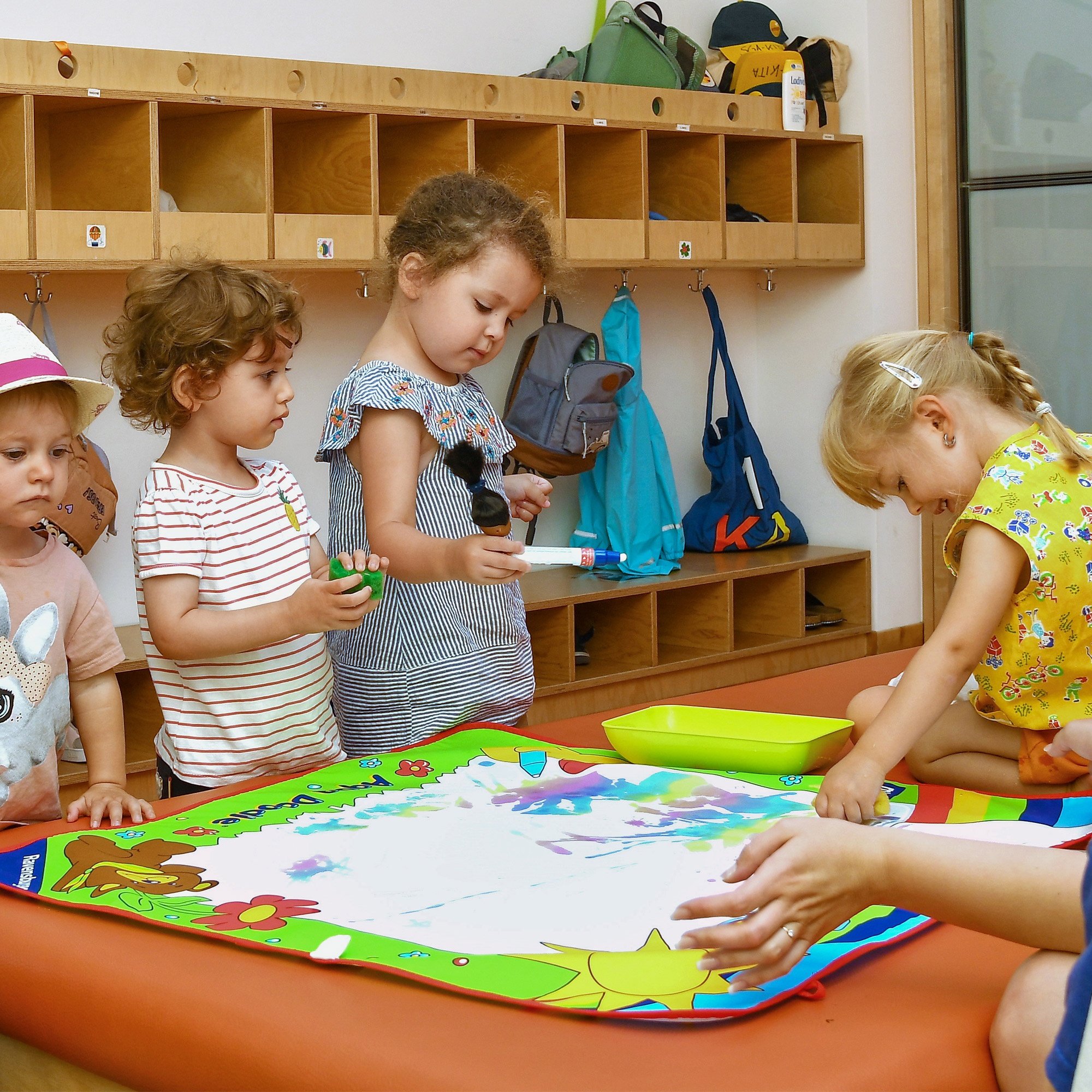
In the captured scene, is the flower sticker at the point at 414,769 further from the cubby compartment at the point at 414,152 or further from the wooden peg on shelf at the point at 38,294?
the cubby compartment at the point at 414,152

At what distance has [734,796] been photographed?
1.37 m

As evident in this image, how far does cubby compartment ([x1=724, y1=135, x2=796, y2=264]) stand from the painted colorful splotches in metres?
2.39

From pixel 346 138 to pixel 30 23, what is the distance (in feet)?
2.26

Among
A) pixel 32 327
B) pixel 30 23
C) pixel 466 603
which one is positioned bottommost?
pixel 466 603

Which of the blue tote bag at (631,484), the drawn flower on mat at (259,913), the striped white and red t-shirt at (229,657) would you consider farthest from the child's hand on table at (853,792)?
the blue tote bag at (631,484)

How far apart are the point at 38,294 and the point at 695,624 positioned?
1.94 m

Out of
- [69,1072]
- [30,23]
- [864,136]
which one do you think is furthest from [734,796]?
[864,136]

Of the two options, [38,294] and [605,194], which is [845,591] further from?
[38,294]

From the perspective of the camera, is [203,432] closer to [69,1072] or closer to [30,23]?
[69,1072]

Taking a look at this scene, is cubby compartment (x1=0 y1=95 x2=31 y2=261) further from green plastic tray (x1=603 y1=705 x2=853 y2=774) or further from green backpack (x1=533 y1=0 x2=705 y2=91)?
green plastic tray (x1=603 y1=705 x2=853 y2=774)

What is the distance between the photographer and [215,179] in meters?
2.76

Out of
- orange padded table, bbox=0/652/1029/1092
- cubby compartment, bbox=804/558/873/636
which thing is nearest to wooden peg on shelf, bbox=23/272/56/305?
A: orange padded table, bbox=0/652/1029/1092

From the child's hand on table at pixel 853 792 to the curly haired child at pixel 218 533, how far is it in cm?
55

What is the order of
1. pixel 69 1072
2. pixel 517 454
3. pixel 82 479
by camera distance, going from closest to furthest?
1. pixel 69 1072
2. pixel 82 479
3. pixel 517 454
